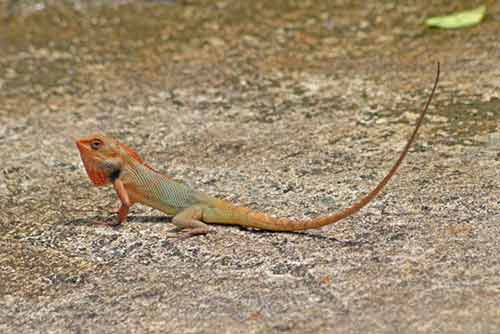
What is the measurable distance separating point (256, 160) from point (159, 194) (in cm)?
83

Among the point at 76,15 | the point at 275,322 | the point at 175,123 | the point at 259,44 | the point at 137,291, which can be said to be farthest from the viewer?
the point at 76,15

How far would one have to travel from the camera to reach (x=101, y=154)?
4617 mm

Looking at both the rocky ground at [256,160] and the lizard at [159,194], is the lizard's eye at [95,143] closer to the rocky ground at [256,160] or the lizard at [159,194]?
the lizard at [159,194]

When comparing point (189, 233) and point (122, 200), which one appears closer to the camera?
point (189, 233)

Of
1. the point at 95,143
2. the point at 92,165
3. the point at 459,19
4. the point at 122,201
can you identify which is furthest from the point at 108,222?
the point at 459,19

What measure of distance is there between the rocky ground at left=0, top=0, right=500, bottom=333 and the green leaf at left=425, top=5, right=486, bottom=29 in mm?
80

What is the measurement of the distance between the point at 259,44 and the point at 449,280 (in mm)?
3496

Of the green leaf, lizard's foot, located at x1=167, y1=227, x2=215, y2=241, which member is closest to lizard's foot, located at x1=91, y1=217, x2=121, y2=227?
lizard's foot, located at x1=167, y1=227, x2=215, y2=241

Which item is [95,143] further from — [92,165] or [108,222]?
[108,222]

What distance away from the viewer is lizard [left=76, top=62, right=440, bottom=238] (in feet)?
14.5

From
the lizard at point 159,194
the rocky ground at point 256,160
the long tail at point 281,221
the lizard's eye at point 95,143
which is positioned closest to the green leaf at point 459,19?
the rocky ground at point 256,160

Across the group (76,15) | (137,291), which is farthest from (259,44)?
(137,291)

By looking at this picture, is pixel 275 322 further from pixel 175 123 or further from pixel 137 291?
pixel 175 123

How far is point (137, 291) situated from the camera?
13.2 feet
